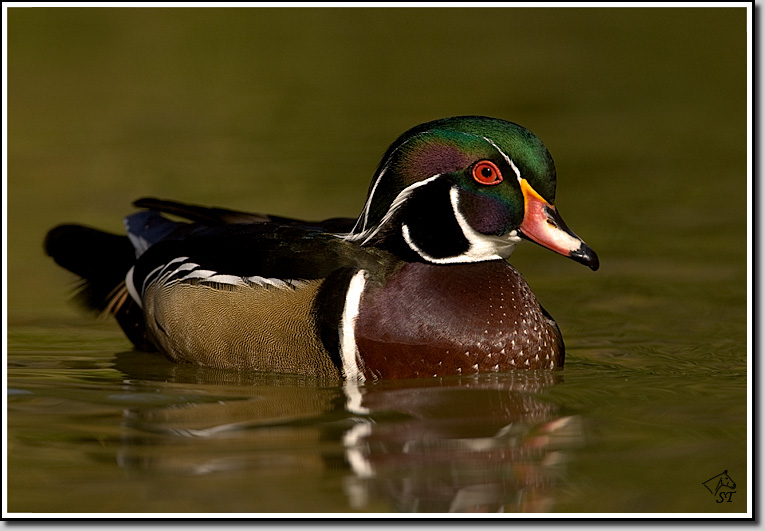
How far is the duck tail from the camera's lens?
7.22 meters

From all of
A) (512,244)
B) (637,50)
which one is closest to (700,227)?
(512,244)

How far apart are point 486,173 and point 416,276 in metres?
0.57

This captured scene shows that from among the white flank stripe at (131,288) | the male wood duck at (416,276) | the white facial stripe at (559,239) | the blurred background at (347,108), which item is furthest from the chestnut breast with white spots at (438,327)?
the blurred background at (347,108)

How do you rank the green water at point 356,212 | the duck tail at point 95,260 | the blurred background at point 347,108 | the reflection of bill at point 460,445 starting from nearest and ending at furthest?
the reflection of bill at point 460,445 → the green water at point 356,212 → the duck tail at point 95,260 → the blurred background at point 347,108

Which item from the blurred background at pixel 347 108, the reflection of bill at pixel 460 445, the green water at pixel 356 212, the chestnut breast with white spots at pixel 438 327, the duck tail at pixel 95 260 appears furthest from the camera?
the blurred background at pixel 347 108

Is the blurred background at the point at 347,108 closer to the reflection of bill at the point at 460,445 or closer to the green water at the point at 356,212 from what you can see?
the green water at the point at 356,212

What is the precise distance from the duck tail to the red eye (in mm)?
2290

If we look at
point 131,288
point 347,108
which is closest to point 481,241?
point 131,288

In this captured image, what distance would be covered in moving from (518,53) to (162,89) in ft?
12.7

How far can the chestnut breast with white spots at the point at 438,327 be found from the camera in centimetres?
588

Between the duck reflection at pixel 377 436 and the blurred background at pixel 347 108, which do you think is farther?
the blurred background at pixel 347 108

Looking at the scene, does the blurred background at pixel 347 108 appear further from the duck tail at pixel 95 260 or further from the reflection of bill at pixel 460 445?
the reflection of bill at pixel 460 445

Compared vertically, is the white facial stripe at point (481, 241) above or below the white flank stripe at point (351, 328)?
above

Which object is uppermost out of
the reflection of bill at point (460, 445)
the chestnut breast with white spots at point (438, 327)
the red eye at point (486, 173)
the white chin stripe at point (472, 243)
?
the red eye at point (486, 173)
